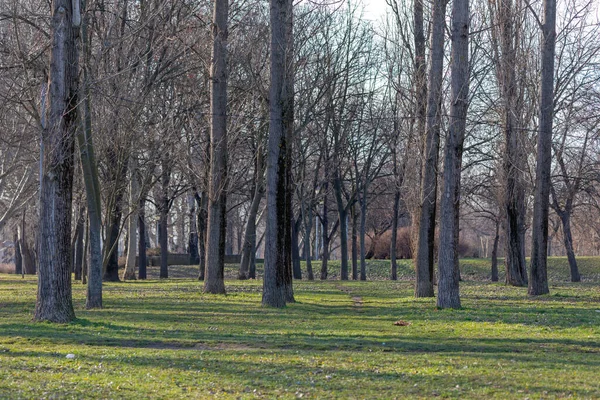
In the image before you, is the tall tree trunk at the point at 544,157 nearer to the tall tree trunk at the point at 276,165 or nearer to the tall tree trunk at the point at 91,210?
the tall tree trunk at the point at 276,165

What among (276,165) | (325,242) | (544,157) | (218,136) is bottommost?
(325,242)

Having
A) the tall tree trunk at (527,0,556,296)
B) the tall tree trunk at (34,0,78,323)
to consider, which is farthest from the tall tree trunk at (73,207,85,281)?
the tall tree trunk at (527,0,556,296)

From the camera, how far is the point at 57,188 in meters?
14.9

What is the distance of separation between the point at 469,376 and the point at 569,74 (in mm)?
24306

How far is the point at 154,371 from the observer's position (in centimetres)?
Answer: 935

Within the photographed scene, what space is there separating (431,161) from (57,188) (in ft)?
39.2

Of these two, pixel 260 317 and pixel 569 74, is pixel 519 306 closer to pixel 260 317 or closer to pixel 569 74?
pixel 260 317

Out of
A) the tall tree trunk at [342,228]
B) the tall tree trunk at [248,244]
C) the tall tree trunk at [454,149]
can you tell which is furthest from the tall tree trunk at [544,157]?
the tall tree trunk at [342,228]

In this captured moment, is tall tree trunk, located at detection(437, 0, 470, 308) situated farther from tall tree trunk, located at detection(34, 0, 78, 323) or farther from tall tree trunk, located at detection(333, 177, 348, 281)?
tall tree trunk, located at detection(333, 177, 348, 281)

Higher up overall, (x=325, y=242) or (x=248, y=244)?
(x=325, y=242)

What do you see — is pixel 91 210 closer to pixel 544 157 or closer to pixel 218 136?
pixel 218 136

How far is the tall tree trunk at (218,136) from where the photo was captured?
22734 millimetres

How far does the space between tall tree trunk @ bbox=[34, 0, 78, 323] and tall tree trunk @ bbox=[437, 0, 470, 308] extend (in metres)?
8.70

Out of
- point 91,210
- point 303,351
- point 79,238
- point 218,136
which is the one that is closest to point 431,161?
point 218,136
